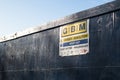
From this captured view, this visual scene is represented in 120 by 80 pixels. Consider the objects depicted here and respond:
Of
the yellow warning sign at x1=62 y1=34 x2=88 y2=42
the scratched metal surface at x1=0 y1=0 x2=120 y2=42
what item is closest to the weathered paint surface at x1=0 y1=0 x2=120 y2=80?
the scratched metal surface at x1=0 y1=0 x2=120 y2=42

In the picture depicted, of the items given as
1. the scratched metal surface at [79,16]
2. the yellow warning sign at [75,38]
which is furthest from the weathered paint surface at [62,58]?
the yellow warning sign at [75,38]

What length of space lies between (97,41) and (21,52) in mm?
3242

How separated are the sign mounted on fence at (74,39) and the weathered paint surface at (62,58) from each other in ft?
0.33

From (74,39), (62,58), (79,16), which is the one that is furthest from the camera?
(62,58)

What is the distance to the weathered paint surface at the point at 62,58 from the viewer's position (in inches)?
Answer: 169

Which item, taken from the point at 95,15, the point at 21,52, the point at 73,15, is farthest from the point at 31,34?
the point at 95,15

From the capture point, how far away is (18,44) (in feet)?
25.0

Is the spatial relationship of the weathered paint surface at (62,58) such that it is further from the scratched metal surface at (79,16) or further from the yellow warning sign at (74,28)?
the yellow warning sign at (74,28)

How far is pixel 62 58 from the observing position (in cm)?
546

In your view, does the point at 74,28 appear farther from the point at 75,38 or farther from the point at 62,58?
the point at 62,58

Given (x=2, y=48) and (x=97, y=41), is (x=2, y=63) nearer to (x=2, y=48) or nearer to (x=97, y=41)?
(x=2, y=48)

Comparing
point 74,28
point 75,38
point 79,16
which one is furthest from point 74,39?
point 79,16

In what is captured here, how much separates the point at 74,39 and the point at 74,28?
208mm

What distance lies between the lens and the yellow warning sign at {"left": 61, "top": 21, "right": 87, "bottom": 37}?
4.95 m
